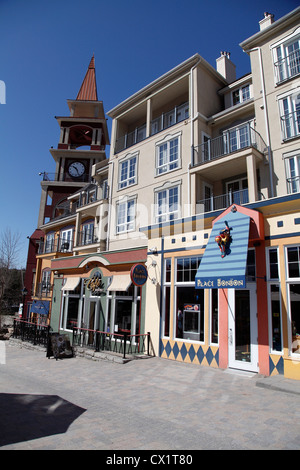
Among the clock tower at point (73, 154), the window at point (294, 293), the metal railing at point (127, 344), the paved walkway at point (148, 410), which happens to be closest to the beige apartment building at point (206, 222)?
the window at point (294, 293)

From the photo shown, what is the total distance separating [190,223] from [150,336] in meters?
4.93

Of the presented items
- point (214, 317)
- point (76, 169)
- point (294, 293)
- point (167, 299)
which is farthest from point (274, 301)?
point (76, 169)

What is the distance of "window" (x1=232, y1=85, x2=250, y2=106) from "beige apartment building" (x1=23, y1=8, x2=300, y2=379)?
85 millimetres

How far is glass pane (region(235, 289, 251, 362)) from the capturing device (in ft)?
29.9

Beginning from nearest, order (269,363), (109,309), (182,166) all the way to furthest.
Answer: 1. (269,363)
2. (109,309)
3. (182,166)

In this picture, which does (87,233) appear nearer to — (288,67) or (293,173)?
(293,173)

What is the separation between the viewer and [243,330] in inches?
364

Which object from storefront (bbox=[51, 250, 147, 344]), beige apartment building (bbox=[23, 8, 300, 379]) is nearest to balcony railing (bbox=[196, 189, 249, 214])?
beige apartment building (bbox=[23, 8, 300, 379])

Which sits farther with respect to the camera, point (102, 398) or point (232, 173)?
point (232, 173)

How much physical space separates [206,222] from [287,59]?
912cm

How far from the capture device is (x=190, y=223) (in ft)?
38.2

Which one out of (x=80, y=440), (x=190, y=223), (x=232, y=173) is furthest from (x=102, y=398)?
(x=232, y=173)

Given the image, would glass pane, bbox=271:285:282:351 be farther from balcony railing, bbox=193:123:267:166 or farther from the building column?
balcony railing, bbox=193:123:267:166
